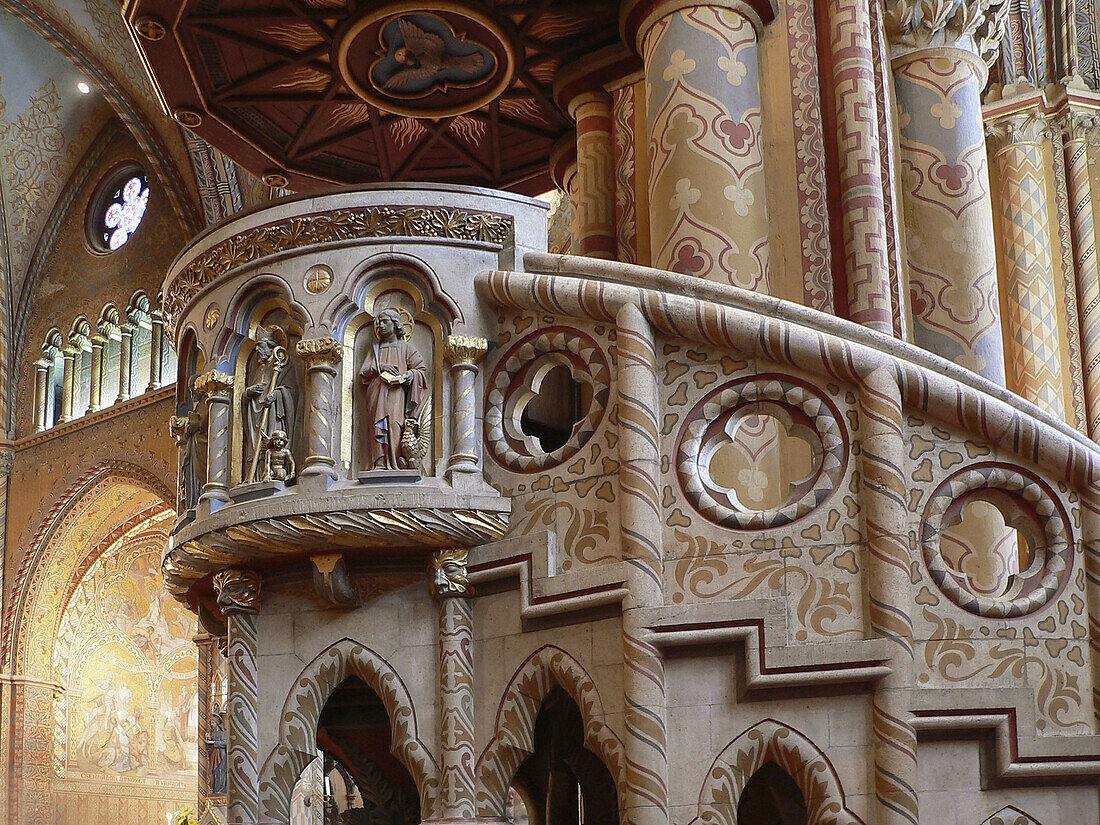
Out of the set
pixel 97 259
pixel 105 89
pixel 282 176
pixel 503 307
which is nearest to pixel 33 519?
pixel 97 259

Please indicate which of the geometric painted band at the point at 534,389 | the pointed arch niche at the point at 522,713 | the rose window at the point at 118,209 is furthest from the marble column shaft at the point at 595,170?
the rose window at the point at 118,209

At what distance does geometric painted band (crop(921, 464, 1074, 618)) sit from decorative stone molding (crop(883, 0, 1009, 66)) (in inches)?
221

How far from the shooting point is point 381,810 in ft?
28.0

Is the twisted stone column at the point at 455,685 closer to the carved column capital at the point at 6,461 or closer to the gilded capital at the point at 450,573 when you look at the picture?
the gilded capital at the point at 450,573

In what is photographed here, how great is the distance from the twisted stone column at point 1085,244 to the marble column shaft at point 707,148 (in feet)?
18.3

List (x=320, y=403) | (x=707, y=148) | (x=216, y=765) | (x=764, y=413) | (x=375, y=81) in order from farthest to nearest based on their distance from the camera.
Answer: (x=216, y=765), (x=375, y=81), (x=707, y=148), (x=320, y=403), (x=764, y=413)

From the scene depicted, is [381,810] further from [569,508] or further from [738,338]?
[738,338]

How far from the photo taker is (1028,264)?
1363 cm

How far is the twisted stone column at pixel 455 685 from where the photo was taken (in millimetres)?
6574

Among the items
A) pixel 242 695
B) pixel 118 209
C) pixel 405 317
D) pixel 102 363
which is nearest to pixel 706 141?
pixel 405 317

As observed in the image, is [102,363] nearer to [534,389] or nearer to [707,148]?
[707,148]

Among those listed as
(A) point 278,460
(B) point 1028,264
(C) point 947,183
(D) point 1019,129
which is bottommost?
(A) point 278,460

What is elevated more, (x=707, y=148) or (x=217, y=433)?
(x=707, y=148)

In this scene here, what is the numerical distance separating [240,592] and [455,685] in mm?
1254
